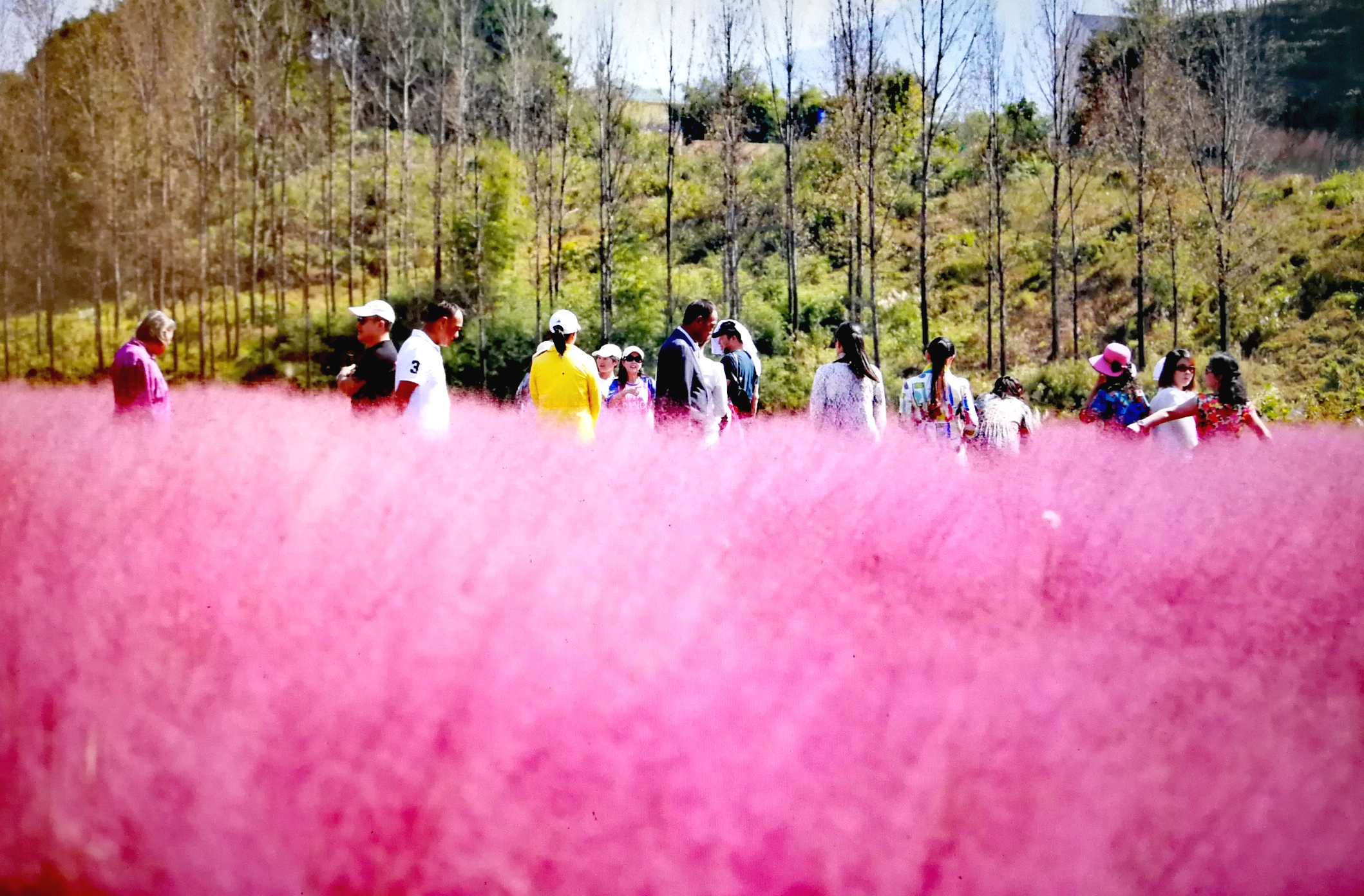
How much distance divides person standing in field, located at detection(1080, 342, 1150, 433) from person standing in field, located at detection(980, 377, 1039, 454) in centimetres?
28

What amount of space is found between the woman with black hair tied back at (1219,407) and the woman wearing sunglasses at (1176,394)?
6 cm

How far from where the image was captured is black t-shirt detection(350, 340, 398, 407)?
13.4 feet

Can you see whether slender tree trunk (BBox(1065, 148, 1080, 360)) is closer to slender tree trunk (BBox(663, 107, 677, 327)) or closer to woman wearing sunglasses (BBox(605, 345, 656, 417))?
slender tree trunk (BBox(663, 107, 677, 327))

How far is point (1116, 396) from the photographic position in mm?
4895

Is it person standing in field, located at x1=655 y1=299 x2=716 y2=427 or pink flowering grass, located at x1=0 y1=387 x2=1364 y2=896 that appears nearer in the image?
pink flowering grass, located at x1=0 y1=387 x2=1364 y2=896

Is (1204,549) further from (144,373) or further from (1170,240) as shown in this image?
(1170,240)

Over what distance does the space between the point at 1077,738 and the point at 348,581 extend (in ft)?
2.42

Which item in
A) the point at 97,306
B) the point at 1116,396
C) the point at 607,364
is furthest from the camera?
the point at 97,306

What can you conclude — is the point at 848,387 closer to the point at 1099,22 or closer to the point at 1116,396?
the point at 1116,396

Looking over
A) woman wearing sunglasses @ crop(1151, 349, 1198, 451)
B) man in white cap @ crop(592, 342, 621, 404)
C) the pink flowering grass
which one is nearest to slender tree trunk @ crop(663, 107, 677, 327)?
man in white cap @ crop(592, 342, 621, 404)

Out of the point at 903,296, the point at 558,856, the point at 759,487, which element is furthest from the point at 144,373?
the point at 903,296

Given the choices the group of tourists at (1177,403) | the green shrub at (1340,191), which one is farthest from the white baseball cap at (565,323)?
the green shrub at (1340,191)

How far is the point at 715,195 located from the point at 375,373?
935 inches

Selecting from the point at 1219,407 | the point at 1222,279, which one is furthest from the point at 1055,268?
the point at 1219,407
